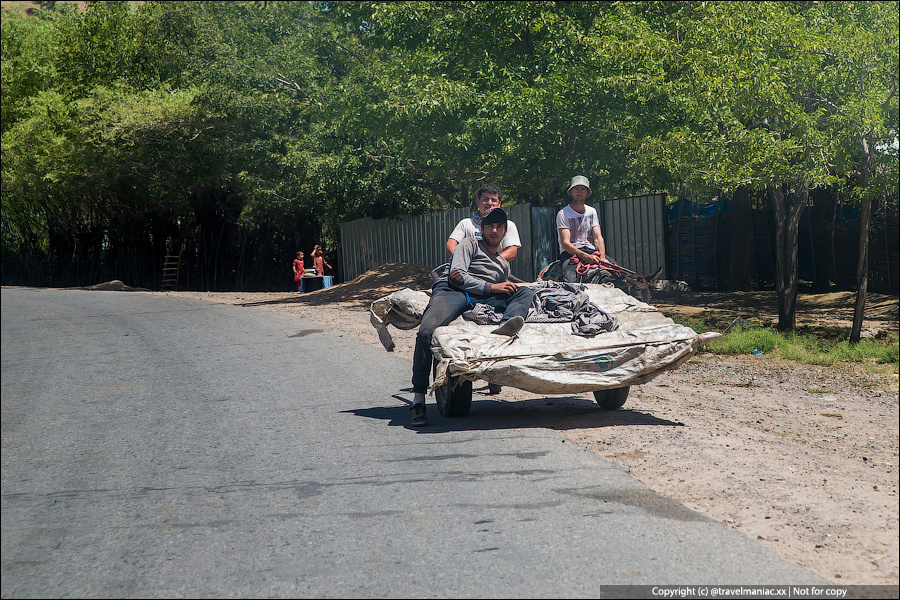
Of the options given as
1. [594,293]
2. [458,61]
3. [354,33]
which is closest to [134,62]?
[354,33]

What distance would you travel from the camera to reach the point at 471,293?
6648 millimetres

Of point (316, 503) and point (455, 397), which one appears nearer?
point (316, 503)

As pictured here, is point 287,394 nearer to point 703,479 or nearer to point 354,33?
point 703,479

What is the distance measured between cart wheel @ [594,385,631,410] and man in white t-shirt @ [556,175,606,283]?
1958 mm

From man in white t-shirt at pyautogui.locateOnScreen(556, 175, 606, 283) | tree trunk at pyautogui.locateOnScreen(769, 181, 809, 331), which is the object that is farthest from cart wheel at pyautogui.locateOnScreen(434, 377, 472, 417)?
tree trunk at pyautogui.locateOnScreen(769, 181, 809, 331)

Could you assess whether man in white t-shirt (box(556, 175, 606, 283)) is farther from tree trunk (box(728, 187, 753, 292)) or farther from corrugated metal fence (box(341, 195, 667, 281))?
tree trunk (box(728, 187, 753, 292))

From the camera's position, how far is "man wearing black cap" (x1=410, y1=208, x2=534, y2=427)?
6457mm

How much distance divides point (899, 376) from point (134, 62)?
28430 mm

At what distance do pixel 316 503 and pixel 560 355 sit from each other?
2.25 metres

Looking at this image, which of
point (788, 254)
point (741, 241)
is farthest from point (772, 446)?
point (741, 241)

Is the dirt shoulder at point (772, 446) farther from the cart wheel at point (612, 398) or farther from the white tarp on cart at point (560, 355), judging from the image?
the white tarp on cart at point (560, 355)

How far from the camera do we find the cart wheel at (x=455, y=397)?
6.61 m

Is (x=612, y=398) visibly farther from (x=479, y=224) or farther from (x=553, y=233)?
(x=553, y=233)

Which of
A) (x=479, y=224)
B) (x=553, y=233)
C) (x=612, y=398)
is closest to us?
(x=612, y=398)
